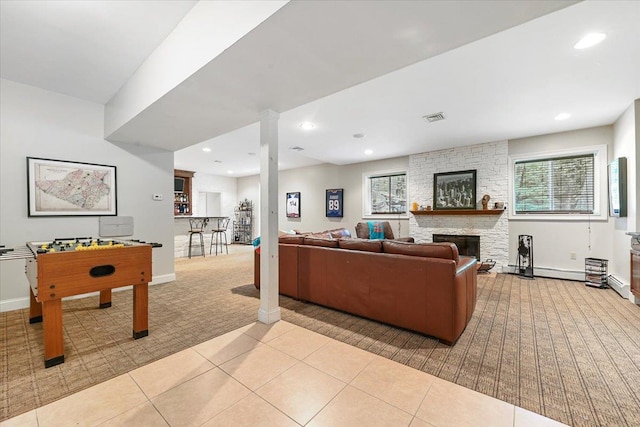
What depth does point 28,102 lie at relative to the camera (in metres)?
3.32

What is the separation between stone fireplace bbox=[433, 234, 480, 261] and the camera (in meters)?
5.63

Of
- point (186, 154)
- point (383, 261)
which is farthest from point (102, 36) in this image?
point (186, 154)

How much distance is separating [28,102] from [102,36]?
6.30 feet

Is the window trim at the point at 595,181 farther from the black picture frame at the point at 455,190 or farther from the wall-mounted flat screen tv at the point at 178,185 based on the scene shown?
the wall-mounted flat screen tv at the point at 178,185

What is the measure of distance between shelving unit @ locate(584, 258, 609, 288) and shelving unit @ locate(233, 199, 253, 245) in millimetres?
9171

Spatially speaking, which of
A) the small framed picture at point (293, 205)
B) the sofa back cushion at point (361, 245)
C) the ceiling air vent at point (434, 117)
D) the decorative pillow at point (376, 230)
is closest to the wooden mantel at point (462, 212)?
the decorative pillow at point (376, 230)

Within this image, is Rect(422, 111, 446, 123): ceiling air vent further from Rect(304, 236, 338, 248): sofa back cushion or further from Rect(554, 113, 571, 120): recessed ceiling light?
Rect(304, 236, 338, 248): sofa back cushion

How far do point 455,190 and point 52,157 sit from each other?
6.92m

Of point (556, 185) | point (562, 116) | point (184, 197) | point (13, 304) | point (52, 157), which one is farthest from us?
point (184, 197)

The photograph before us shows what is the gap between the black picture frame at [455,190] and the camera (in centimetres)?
566

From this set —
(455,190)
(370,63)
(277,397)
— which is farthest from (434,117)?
(277,397)

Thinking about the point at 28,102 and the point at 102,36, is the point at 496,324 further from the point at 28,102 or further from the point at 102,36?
the point at 28,102

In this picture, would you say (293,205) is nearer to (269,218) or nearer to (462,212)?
(462,212)

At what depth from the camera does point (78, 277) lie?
2.17m
